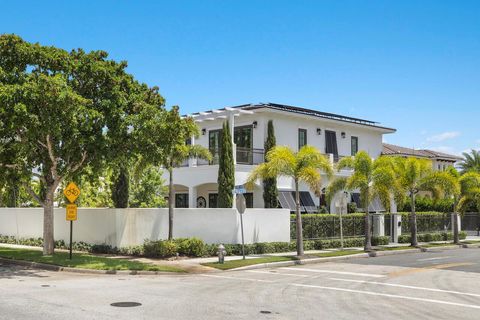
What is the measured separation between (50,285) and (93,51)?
1000cm

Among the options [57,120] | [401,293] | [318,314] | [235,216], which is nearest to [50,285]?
[57,120]

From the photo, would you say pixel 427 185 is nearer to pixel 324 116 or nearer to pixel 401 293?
pixel 324 116

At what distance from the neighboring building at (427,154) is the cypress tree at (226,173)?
901 inches

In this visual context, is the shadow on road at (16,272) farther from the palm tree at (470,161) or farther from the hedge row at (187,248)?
the palm tree at (470,161)

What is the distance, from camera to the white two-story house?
112 feet

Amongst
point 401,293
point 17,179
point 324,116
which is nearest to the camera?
point 401,293

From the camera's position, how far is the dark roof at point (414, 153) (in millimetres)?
49681

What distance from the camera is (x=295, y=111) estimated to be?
3634 cm

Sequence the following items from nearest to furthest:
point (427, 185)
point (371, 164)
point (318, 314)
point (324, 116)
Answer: point (318, 314), point (371, 164), point (427, 185), point (324, 116)

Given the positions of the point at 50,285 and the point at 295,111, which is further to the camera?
the point at 295,111

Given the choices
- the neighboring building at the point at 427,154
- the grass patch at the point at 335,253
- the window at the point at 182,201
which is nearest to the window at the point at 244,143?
the window at the point at 182,201

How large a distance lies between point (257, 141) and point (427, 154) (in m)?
27.0

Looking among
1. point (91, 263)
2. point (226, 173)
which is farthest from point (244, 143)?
point (91, 263)

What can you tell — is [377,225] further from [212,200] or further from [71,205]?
[71,205]
